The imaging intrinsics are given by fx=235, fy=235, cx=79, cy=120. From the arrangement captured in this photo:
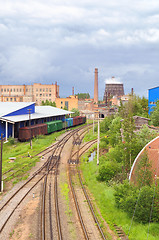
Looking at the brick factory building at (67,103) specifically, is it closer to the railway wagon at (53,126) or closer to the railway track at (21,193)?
the railway wagon at (53,126)

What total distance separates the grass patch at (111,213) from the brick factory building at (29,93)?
103 meters

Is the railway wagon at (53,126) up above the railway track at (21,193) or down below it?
above

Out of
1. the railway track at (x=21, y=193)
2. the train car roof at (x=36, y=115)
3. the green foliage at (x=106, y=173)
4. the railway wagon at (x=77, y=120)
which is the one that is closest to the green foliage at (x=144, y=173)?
the green foliage at (x=106, y=173)

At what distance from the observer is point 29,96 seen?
124 meters

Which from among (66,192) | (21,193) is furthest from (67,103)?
(21,193)

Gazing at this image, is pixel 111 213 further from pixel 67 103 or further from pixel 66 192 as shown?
pixel 67 103

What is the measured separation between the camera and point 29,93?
421 ft

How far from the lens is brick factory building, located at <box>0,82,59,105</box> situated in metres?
122

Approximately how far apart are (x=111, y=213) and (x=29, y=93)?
117 m

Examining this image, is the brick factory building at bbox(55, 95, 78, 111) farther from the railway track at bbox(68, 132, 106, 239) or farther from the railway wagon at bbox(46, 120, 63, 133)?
the railway track at bbox(68, 132, 106, 239)

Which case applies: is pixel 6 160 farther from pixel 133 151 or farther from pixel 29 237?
pixel 29 237

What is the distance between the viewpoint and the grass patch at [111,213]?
14078mm

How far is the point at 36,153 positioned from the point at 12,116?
44.5ft

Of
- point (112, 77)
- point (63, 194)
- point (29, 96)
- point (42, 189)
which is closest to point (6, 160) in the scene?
point (42, 189)
